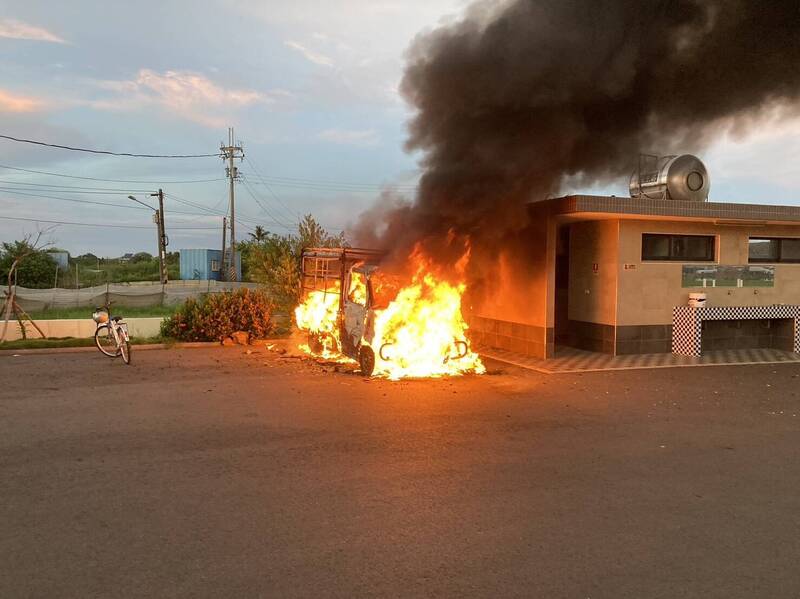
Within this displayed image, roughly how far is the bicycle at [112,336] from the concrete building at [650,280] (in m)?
8.24

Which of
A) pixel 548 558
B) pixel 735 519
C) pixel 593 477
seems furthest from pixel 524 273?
pixel 548 558

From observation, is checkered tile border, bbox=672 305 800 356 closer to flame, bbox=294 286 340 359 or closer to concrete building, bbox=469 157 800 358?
concrete building, bbox=469 157 800 358

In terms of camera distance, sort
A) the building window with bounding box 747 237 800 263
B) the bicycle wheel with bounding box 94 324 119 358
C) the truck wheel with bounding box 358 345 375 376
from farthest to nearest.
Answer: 1. the building window with bounding box 747 237 800 263
2. the bicycle wheel with bounding box 94 324 119 358
3. the truck wheel with bounding box 358 345 375 376

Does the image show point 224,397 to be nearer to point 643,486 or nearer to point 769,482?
point 643,486

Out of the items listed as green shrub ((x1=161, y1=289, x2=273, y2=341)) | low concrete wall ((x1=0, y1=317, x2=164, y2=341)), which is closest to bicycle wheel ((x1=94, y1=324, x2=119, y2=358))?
green shrub ((x1=161, y1=289, x2=273, y2=341))

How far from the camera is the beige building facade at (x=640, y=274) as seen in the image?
1349cm

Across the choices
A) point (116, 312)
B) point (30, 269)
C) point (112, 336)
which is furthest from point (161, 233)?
point (112, 336)

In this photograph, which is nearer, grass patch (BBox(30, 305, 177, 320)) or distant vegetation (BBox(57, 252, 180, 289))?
grass patch (BBox(30, 305, 177, 320))

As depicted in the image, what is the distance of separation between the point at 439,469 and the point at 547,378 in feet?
19.0

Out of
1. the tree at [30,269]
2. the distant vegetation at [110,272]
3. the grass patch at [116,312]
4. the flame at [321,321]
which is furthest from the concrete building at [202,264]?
the flame at [321,321]

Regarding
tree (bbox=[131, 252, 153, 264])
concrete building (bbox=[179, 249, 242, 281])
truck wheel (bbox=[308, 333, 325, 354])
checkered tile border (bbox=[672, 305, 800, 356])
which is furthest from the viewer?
tree (bbox=[131, 252, 153, 264])

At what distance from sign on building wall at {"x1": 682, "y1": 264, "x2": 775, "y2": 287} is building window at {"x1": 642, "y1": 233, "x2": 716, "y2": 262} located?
0.25 m

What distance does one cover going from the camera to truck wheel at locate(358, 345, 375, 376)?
10.8 m

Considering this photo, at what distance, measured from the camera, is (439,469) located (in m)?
5.83
